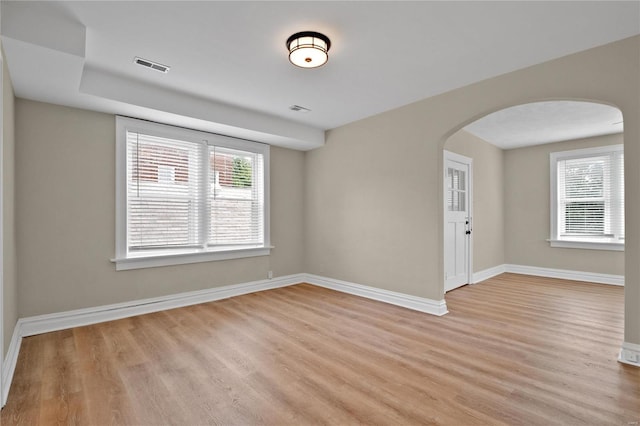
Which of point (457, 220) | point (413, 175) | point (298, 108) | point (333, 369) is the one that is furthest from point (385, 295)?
point (298, 108)

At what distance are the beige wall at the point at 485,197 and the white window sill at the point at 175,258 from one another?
152 inches

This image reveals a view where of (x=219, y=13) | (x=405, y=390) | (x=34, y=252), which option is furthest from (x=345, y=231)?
(x=34, y=252)

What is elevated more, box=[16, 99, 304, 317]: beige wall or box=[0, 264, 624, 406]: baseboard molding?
box=[16, 99, 304, 317]: beige wall

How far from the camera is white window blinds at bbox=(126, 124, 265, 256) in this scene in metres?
3.97

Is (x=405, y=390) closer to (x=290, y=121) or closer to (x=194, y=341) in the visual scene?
(x=194, y=341)

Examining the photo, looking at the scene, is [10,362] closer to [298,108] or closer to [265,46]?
[265,46]

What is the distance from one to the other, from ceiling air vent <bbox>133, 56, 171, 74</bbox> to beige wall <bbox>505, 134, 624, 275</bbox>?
682cm

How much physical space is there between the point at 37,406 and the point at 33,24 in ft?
8.87

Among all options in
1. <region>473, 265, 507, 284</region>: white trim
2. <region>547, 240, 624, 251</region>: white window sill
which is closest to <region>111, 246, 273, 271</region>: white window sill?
<region>473, 265, 507, 284</region>: white trim

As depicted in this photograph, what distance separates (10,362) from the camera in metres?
2.46

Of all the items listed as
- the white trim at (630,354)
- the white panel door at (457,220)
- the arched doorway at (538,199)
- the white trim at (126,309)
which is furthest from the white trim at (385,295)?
the white trim at (630,354)

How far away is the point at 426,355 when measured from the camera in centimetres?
275

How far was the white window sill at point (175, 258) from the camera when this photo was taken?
152 inches

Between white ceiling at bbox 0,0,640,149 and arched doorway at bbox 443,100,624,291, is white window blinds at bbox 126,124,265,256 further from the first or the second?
arched doorway at bbox 443,100,624,291
